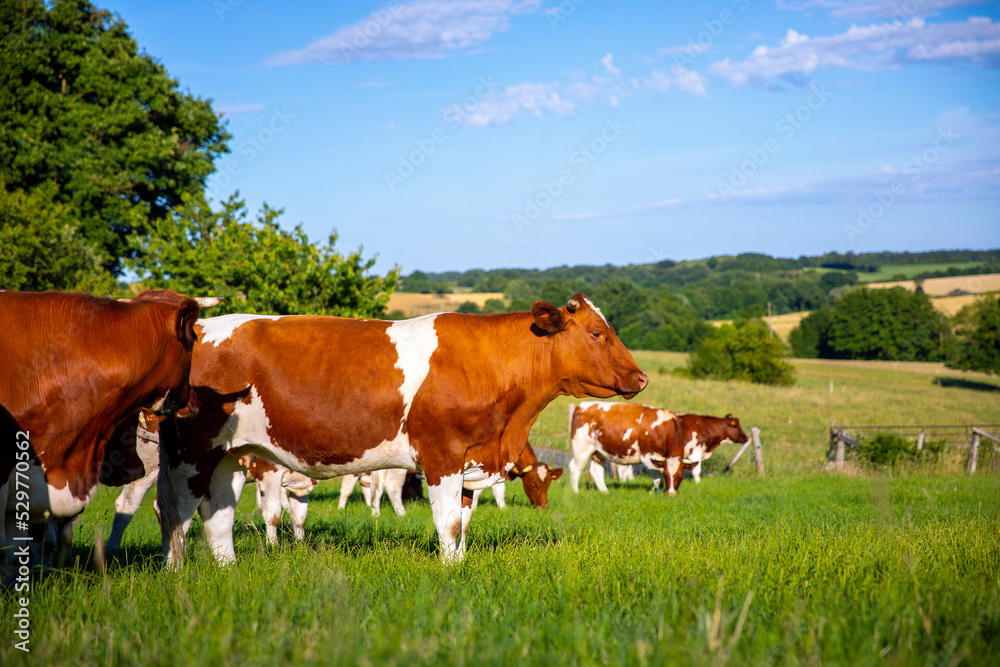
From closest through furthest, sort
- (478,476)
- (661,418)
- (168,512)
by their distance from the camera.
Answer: (168,512) < (478,476) < (661,418)

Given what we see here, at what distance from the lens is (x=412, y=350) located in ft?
20.2

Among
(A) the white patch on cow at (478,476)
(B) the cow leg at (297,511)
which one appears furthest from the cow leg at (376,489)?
(A) the white patch on cow at (478,476)

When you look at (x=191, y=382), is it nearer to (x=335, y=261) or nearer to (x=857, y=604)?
(x=857, y=604)

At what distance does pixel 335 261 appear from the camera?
78.4 feet

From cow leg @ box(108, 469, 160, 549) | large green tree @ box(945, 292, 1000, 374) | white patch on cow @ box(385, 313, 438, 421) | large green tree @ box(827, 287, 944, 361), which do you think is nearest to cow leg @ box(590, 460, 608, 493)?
cow leg @ box(108, 469, 160, 549)

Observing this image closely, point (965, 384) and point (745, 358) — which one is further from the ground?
point (745, 358)

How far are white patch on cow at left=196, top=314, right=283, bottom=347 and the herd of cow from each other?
0.06ft

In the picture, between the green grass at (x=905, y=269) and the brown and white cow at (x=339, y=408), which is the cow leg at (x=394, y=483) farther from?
the green grass at (x=905, y=269)

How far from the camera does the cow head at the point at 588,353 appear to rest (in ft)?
21.6

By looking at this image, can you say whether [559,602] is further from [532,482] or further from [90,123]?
[90,123]

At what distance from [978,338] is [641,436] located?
70188mm

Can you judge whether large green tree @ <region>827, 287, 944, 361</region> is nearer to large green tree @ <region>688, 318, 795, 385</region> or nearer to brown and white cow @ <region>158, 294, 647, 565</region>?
large green tree @ <region>688, 318, 795, 385</region>

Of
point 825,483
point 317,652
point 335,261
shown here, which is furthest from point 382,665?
point 335,261

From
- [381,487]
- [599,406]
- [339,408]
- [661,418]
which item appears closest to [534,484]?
[381,487]
